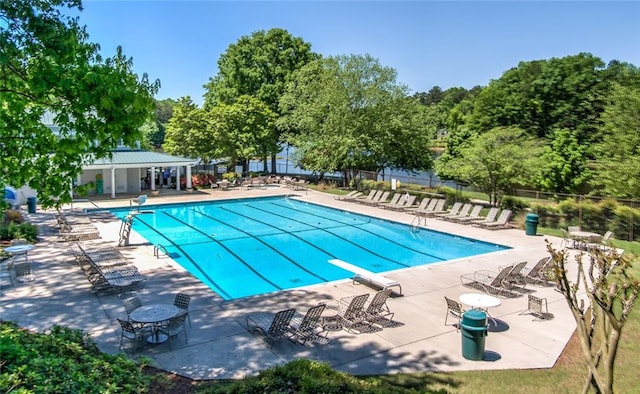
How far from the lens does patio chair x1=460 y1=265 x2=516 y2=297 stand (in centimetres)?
1102

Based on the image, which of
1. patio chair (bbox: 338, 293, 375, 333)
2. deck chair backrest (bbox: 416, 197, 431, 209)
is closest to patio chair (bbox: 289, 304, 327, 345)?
patio chair (bbox: 338, 293, 375, 333)

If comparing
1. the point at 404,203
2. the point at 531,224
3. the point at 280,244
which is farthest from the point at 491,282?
the point at 404,203

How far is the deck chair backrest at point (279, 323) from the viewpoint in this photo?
25.8ft

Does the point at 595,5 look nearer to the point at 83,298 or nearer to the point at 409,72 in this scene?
the point at 409,72

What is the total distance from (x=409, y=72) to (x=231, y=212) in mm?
16217

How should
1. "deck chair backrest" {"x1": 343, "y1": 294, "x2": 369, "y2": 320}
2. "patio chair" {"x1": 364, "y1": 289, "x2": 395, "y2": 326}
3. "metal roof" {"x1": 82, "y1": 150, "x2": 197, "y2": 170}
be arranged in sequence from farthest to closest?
"metal roof" {"x1": 82, "y1": 150, "x2": 197, "y2": 170} → "patio chair" {"x1": 364, "y1": 289, "x2": 395, "y2": 326} → "deck chair backrest" {"x1": 343, "y1": 294, "x2": 369, "y2": 320}

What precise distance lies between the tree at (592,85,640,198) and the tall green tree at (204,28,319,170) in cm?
2463

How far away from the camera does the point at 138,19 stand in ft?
36.3

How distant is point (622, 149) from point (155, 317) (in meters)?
30.3

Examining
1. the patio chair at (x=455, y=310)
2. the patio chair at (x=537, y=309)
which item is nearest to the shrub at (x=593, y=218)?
the patio chair at (x=537, y=309)

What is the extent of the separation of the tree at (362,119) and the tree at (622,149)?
1109cm

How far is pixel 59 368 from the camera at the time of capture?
15.5 feet

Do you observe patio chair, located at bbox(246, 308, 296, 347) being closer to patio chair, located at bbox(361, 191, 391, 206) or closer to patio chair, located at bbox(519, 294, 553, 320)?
patio chair, located at bbox(519, 294, 553, 320)

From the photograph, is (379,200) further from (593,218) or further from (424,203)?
(593,218)
